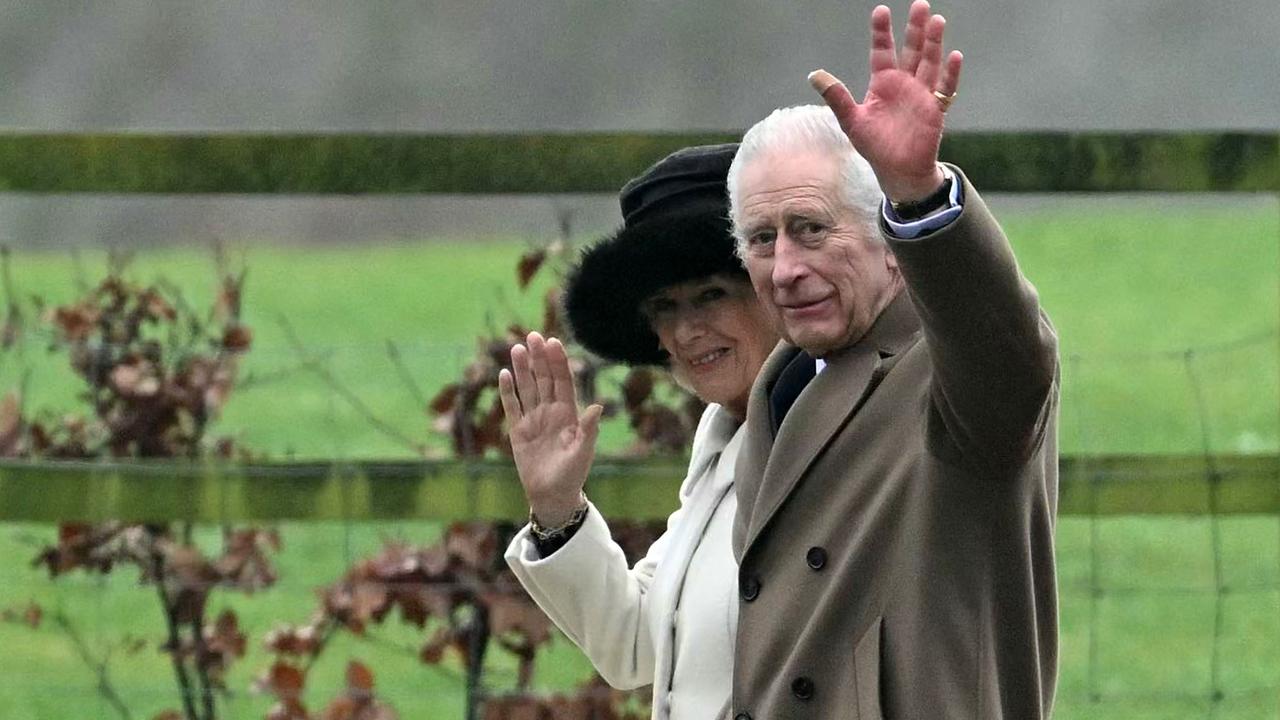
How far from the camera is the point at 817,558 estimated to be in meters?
2.14

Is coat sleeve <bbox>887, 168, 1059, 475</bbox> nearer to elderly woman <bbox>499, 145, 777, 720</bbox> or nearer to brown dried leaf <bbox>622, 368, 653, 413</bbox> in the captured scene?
elderly woman <bbox>499, 145, 777, 720</bbox>

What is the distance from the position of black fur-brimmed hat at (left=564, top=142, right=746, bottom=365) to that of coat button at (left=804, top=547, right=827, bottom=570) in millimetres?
563

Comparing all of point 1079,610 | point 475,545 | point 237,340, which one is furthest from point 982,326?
point 1079,610

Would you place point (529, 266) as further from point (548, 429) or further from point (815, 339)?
point (815, 339)

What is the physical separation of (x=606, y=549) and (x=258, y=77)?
9.16 metres

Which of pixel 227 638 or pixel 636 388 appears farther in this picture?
pixel 227 638

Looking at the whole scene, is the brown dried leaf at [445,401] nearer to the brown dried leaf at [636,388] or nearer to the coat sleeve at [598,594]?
the brown dried leaf at [636,388]

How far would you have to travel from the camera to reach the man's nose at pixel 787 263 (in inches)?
86.6

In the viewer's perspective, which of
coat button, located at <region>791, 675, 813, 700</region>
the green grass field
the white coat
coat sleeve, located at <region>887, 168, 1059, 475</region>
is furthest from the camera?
the green grass field

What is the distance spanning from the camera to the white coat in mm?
2424

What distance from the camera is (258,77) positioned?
11.3 m

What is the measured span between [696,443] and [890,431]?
59 cm

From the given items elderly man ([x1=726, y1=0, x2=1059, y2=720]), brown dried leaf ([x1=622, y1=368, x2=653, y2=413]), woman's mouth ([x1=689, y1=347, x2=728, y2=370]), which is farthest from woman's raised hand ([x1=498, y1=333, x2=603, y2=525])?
brown dried leaf ([x1=622, y1=368, x2=653, y2=413])

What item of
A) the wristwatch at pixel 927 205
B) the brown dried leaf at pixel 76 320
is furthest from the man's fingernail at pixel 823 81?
the brown dried leaf at pixel 76 320
